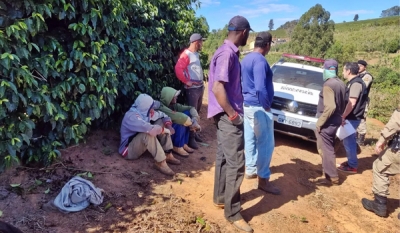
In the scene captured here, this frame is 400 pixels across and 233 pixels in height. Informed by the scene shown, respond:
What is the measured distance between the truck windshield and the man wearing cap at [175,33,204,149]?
8.00 feet

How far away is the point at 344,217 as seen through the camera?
164 inches

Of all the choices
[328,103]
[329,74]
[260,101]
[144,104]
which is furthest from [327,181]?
[144,104]

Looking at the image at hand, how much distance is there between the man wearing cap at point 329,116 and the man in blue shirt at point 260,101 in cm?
113

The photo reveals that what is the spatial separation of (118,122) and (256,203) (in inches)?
108

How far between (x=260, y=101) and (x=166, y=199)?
1.78 meters

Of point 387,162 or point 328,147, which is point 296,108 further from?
point 387,162

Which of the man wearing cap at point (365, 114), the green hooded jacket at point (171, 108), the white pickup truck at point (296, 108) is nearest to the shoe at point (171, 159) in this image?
the green hooded jacket at point (171, 108)

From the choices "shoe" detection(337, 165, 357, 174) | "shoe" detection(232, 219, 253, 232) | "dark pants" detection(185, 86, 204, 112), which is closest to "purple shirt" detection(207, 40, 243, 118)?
"shoe" detection(232, 219, 253, 232)

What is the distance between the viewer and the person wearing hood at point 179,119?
501 centimetres

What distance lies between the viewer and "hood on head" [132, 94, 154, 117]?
4488 mm

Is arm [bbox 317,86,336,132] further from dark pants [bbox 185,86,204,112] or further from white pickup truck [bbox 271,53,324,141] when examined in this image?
dark pants [bbox 185,86,204,112]

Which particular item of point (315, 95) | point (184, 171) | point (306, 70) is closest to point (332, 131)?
point (315, 95)

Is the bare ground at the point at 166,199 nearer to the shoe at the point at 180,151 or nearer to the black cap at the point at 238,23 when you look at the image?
the shoe at the point at 180,151

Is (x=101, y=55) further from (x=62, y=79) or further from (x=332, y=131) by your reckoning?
(x=332, y=131)
